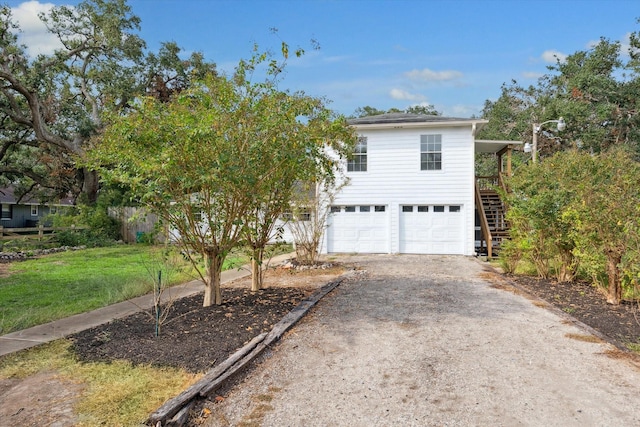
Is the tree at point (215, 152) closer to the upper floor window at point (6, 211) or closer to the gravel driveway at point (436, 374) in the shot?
the gravel driveway at point (436, 374)

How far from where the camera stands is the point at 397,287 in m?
8.83

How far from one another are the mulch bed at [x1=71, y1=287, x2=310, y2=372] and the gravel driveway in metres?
0.51

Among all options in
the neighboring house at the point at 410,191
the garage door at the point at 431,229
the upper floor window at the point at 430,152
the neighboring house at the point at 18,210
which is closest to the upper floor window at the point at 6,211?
the neighboring house at the point at 18,210

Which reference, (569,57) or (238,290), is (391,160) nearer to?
(238,290)

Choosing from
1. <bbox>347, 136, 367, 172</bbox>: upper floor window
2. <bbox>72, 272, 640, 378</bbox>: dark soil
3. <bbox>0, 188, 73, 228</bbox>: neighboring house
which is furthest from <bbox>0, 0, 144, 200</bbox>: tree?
<bbox>72, 272, 640, 378</bbox>: dark soil

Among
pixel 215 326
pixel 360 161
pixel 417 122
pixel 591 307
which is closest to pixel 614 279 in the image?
pixel 591 307

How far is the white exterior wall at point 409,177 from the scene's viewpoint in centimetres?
1579

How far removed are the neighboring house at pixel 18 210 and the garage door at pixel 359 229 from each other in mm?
21768

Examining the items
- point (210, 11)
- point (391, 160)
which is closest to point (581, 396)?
point (210, 11)

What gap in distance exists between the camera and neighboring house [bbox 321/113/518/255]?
Answer: 623 inches

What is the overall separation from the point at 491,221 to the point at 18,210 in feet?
108

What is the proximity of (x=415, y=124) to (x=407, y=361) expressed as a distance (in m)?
12.7

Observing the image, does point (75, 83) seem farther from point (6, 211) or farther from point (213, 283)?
point (213, 283)

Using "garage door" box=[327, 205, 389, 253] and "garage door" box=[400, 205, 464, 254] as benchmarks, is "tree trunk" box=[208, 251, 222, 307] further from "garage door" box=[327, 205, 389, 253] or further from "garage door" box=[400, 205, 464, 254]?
"garage door" box=[400, 205, 464, 254]
